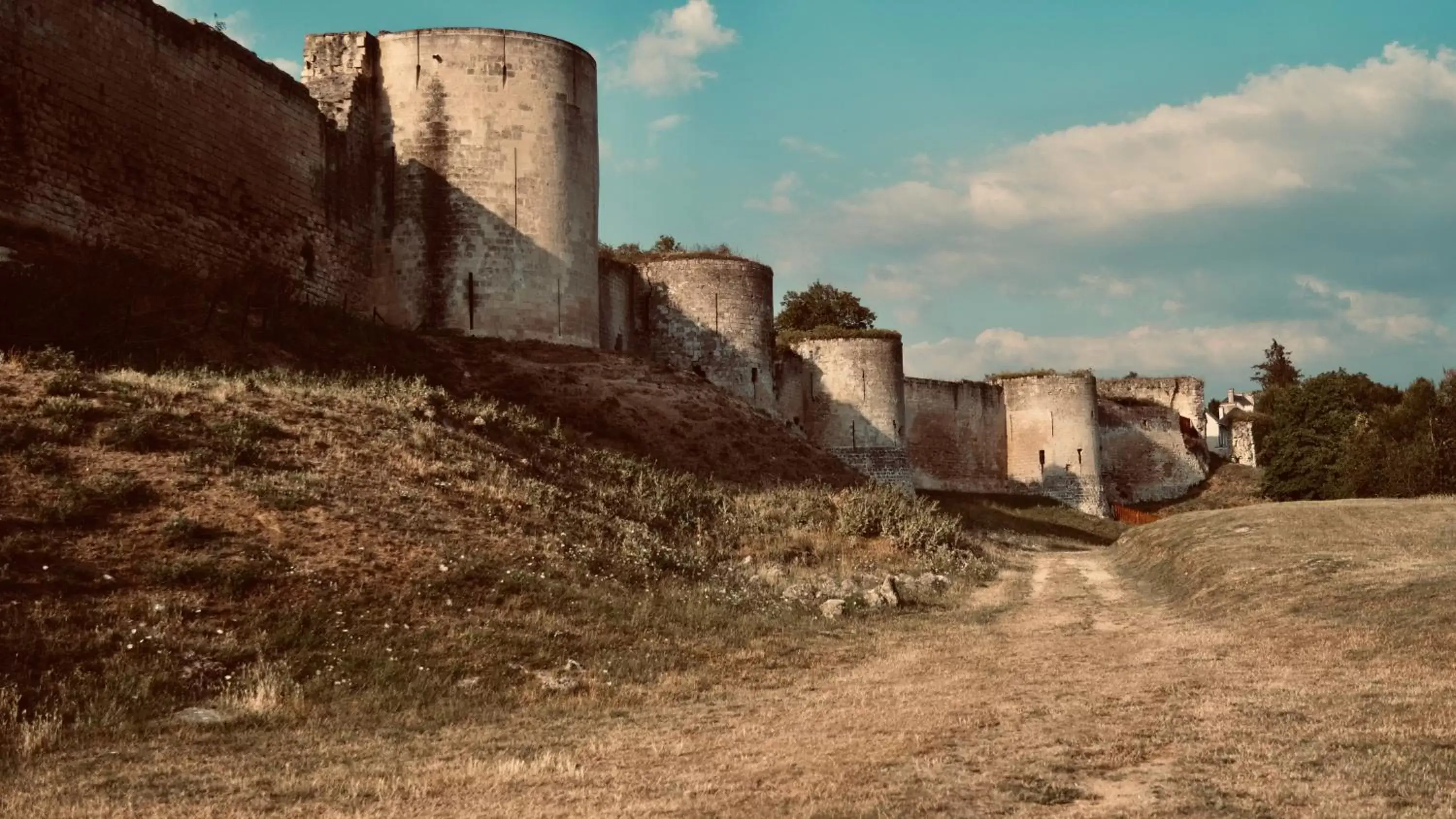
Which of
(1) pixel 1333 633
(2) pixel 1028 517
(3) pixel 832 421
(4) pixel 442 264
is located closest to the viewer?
(1) pixel 1333 633

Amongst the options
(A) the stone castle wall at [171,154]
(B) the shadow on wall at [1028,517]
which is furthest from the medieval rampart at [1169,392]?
(A) the stone castle wall at [171,154]

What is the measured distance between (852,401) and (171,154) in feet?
69.3

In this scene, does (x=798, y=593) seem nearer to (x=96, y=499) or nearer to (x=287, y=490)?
(x=287, y=490)

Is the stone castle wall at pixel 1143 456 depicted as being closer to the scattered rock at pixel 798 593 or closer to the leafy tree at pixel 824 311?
the leafy tree at pixel 824 311

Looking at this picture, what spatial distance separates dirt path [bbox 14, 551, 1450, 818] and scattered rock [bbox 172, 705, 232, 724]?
650 millimetres

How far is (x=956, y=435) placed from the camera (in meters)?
42.8

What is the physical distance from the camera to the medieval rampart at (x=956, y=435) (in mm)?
42094

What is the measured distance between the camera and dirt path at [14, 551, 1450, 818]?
5707 mm

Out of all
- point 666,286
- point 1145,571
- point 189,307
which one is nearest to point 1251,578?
point 1145,571

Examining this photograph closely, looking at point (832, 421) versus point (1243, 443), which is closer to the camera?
point (832, 421)

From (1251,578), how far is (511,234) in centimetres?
1464

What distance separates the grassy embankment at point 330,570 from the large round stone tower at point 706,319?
13.6m

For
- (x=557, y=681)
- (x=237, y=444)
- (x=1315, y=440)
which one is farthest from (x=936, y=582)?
(x=1315, y=440)

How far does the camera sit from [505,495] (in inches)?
538
